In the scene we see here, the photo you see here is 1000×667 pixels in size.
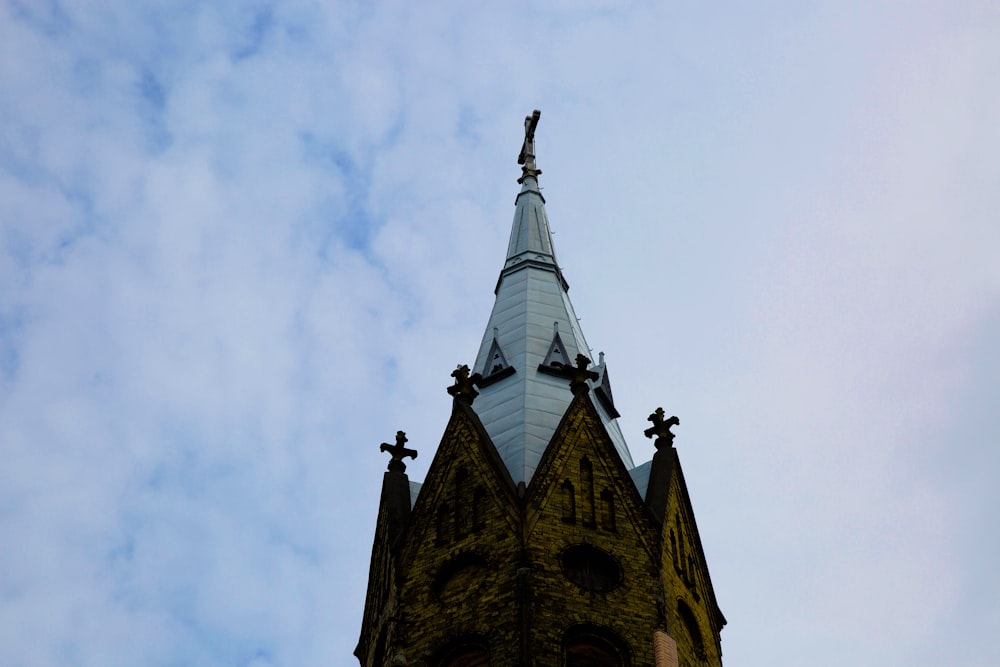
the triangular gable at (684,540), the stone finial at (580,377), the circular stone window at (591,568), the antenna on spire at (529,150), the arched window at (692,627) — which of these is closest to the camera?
the circular stone window at (591,568)

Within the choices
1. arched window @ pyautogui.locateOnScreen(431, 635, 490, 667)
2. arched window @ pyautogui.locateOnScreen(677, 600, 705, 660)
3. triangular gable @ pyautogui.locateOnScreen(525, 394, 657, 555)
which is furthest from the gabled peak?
arched window @ pyautogui.locateOnScreen(431, 635, 490, 667)

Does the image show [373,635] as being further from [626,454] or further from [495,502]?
[626,454]

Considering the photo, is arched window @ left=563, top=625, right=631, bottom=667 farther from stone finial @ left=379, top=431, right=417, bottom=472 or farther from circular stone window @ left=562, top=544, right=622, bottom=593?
stone finial @ left=379, top=431, right=417, bottom=472

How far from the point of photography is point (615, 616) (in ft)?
121

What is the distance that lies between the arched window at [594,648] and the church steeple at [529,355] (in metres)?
4.70

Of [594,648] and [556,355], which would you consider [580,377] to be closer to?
[556,355]

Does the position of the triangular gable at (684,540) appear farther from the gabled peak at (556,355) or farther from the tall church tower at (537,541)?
the gabled peak at (556,355)

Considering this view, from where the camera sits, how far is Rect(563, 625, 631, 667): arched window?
36094 millimetres

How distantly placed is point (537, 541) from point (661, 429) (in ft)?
20.4

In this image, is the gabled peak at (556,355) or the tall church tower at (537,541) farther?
the gabled peak at (556,355)

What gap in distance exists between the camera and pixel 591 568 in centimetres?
3803

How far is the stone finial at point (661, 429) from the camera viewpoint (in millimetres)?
42812

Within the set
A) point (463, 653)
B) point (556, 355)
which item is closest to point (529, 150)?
point (556, 355)

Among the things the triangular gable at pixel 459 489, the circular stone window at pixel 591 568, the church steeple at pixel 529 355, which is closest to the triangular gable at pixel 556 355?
the church steeple at pixel 529 355
